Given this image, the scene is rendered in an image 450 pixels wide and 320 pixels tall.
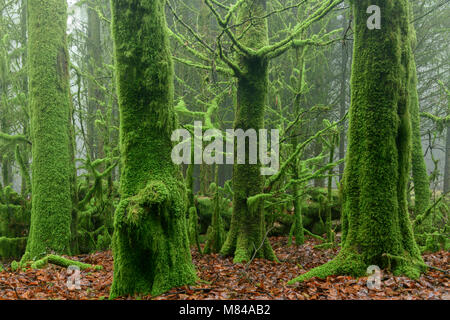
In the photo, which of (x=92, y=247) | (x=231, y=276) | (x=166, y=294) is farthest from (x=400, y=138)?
(x=92, y=247)

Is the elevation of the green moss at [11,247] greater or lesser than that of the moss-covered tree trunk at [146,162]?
lesser

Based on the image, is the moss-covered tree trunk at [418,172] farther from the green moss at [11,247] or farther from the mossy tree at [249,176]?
the green moss at [11,247]

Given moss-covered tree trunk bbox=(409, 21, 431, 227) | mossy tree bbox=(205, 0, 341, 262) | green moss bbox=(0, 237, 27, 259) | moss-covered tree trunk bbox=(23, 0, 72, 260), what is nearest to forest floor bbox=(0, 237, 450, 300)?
mossy tree bbox=(205, 0, 341, 262)

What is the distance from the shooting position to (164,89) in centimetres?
402

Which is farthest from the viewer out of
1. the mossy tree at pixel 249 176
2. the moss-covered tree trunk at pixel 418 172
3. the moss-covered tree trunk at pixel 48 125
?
the moss-covered tree trunk at pixel 418 172

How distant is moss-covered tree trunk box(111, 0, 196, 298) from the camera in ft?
12.4

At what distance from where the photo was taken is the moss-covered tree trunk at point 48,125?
6.29 meters

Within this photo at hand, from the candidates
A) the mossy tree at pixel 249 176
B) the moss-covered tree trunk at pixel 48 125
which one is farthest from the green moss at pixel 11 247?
the mossy tree at pixel 249 176

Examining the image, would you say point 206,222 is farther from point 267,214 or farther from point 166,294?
point 166,294

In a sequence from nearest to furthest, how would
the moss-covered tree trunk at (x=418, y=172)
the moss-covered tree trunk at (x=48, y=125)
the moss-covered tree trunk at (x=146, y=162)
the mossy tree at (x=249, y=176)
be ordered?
1. the moss-covered tree trunk at (x=146, y=162)
2. the moss-covered tree trunk at (x=48, y=125)
3. the mossy tree at (x=249, y=176)
4. the moss-covered tree trunk at (x=418, y=172)

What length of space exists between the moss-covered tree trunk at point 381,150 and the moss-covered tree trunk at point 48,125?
16.1ft

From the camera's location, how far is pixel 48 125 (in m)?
6.46

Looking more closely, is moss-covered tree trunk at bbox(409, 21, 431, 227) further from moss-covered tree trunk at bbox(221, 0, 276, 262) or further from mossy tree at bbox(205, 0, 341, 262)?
moss-covered tree trunk at bbox(221, 0, 276, 262)

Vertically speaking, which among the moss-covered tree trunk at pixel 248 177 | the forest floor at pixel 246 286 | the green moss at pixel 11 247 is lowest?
the green moss at pixel 11 247
